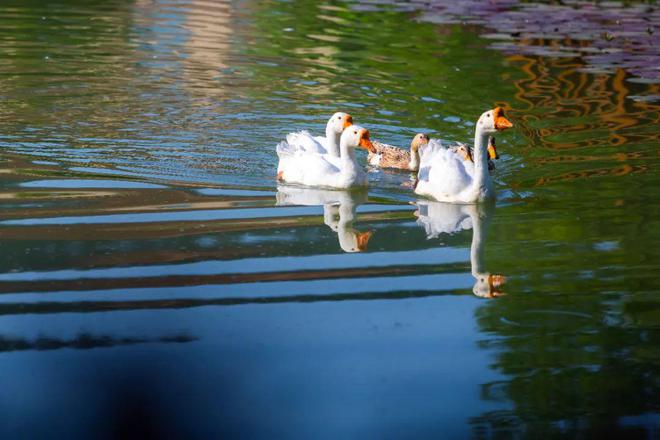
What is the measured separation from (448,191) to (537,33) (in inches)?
421

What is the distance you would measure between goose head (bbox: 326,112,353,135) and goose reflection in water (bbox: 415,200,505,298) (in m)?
1.43

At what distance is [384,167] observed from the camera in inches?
538

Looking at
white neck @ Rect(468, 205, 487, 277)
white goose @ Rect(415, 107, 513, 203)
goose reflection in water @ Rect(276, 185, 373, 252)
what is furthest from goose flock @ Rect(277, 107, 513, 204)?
white neck @ Rect(468, 205, 487, 277)

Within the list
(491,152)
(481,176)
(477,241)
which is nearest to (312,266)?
(477,241)

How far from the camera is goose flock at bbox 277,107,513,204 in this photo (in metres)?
11.6

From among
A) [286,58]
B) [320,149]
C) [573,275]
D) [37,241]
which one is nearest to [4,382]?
[37,241]

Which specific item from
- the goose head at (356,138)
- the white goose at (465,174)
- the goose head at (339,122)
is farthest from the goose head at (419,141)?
the goose head at (356,138)

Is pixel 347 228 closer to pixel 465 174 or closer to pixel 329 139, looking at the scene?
pixel 465 174

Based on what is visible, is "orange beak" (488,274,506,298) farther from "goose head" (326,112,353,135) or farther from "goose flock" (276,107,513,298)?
"goose head" (326,112,353,135)

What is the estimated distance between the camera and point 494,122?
11.6m

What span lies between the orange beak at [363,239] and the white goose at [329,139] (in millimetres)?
2706

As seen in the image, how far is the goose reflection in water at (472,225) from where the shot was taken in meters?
8.85

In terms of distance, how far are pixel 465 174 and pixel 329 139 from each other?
5.73ft

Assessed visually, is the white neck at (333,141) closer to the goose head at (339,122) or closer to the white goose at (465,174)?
the goose head at (339,122)
